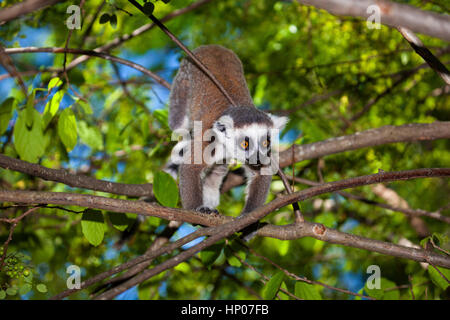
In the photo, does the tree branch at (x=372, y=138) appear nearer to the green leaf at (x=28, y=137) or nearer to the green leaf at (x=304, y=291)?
the green leaf at (x=304, y=291)

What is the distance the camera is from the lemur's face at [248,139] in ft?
13.9

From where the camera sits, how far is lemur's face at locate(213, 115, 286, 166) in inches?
167

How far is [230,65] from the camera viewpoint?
16.4 ft

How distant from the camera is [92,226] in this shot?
2781 millimetres

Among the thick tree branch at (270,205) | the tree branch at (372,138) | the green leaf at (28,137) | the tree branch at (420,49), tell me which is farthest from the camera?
the tree branch at (372,138)

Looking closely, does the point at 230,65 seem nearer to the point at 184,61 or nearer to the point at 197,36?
the point at 184,61

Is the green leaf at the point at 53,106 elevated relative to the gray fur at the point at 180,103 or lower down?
lower down

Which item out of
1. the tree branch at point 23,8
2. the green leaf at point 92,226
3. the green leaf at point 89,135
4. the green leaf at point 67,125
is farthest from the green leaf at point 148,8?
the green leaf at point 89,135

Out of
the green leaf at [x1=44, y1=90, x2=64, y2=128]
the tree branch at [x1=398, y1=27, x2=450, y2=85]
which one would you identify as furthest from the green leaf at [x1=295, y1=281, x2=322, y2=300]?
the green leaf at [x1=44, y1=90, x2=64, y2=128]

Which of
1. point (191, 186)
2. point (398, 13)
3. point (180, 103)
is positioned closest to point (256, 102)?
point (180, 103)

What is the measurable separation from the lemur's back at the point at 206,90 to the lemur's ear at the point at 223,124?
0.83ft

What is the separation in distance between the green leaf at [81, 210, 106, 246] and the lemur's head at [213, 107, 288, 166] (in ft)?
6.59
